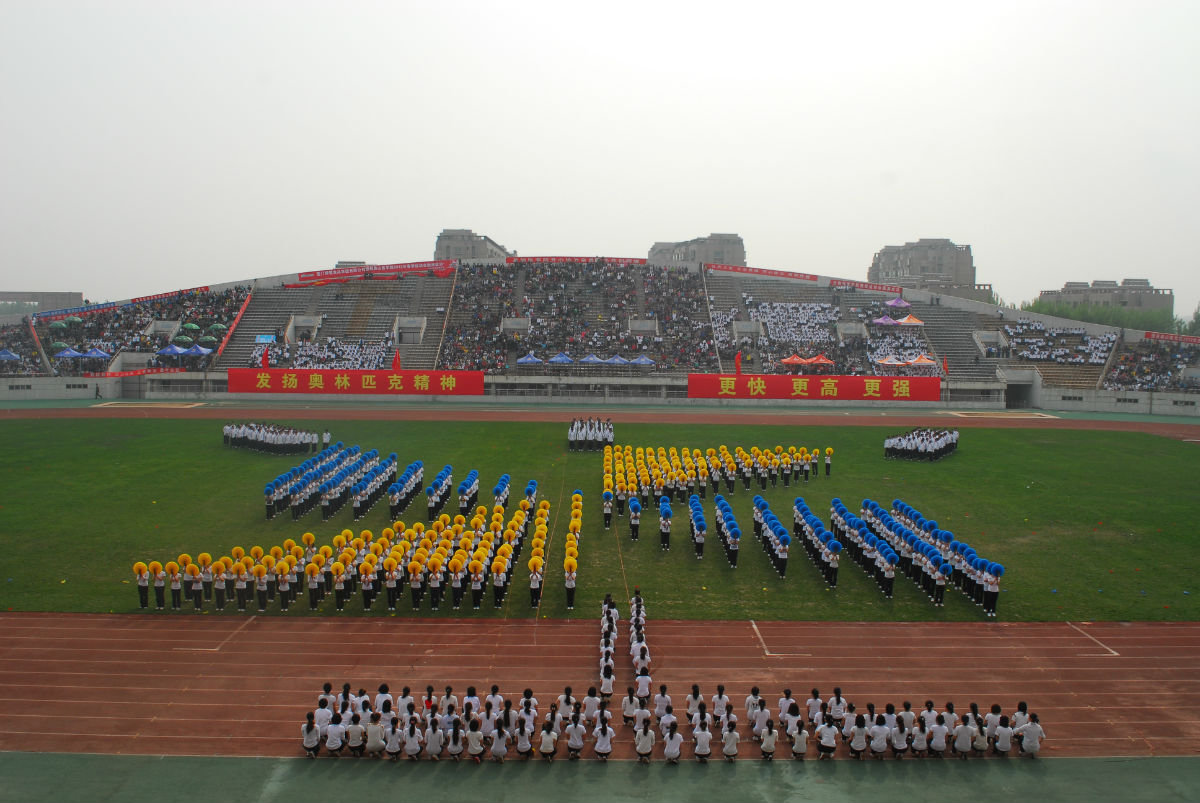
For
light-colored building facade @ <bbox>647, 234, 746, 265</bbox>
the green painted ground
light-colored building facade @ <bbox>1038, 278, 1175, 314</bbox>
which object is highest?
light-colored building facade @ <bbox>647, 234, 746, 265</bbox>

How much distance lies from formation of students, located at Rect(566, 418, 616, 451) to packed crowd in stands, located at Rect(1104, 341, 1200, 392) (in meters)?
32.9

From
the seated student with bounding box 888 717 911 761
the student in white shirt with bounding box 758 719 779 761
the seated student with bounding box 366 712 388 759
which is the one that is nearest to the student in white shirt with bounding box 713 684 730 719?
the student in white shirt with bounding box 758 719 779 761

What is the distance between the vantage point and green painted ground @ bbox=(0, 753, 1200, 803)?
8.77m

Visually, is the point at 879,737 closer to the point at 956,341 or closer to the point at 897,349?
the point at 897,349

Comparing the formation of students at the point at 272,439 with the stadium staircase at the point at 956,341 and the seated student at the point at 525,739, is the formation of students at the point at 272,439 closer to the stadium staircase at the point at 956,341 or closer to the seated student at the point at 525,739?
the seated student at the point at 525,739

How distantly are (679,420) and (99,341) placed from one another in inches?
1457

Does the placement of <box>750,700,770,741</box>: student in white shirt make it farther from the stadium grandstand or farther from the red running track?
the stadium grandstand

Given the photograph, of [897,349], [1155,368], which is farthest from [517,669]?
[1155,368]

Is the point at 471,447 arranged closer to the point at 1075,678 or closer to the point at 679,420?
the point at 679,420

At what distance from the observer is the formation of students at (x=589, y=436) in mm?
29109

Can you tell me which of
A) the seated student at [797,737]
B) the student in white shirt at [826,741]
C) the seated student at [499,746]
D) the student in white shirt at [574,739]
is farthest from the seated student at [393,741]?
the student in white shirt at [826,741]

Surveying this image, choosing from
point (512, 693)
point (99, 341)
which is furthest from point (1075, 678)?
point (99, 341)

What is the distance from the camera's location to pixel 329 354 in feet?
158

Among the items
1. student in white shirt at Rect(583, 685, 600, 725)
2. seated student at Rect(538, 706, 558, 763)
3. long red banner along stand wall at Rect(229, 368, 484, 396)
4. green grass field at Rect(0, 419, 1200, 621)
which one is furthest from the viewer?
long red banner along stand wall at Rect(229, 368, 484, 396)
